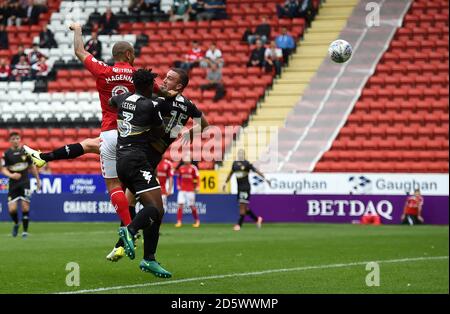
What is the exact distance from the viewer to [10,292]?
39.6 feet

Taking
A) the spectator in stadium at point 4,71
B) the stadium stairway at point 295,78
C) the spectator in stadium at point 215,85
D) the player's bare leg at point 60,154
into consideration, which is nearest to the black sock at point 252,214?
the stadium stairway at point 295,78

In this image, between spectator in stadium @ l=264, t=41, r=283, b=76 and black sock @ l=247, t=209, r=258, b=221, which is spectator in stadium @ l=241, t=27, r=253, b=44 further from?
black sock @ l=247, t=209, r=258, b=221

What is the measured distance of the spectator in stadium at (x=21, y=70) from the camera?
3316cm

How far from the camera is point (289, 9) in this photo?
34.7 m

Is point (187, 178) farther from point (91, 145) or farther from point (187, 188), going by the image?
point (91, 145)

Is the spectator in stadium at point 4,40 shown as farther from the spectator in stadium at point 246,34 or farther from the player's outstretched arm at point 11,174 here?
the player's outstretched arm at point 11,174

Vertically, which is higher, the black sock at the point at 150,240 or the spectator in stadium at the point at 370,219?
the black sock at the point at 150,240

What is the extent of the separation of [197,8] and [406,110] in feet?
25.8

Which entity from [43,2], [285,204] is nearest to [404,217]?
[285,204]

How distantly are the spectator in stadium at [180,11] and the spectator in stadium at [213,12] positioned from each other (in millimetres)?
442

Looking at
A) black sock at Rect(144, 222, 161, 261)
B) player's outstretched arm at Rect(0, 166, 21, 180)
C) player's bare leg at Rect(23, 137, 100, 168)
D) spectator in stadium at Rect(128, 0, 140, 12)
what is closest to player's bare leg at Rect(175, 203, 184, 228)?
player's outstretched arm at Rect(0, 166, 21, 180)

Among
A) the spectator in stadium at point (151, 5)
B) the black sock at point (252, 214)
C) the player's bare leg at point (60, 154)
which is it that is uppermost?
the spectator in stadium at point (151, 5)

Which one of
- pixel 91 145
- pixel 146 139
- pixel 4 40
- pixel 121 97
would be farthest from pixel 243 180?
pixel 121 97

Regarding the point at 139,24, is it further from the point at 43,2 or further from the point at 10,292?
the point at 10,292
